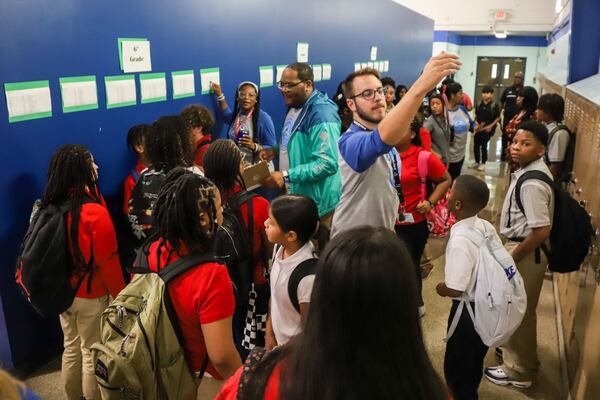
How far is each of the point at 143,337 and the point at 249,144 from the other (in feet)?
9.04

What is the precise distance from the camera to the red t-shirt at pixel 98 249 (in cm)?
227

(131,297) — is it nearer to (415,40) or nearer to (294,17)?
(294,17)

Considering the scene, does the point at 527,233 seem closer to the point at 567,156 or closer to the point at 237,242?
the point at 237,242

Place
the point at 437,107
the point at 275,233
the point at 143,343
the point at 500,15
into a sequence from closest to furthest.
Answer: the point at 143,343
the point at 275,233
the point at 437,107
the point at 500,15

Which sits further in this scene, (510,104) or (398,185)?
(510,104)

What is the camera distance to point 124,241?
3.43 m

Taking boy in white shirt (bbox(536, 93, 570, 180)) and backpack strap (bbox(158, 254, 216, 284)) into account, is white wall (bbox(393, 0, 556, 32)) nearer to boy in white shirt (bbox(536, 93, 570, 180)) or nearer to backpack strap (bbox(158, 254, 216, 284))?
boy in white shirt (bbox(536, 93, 570, 180))

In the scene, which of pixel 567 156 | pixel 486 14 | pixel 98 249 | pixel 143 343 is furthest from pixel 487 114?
pixel 143 343

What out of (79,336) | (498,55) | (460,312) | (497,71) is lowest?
(79,336)

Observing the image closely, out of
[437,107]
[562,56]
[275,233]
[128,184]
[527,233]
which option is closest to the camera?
[275,233]

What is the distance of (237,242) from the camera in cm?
224

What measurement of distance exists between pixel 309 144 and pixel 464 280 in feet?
4.47

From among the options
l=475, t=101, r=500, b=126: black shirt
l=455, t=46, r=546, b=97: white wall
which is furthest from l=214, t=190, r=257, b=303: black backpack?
l=455, t=46, r=546, b=97: white wall

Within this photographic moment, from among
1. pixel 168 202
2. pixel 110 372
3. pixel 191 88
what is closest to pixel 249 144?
pixel 191 88
